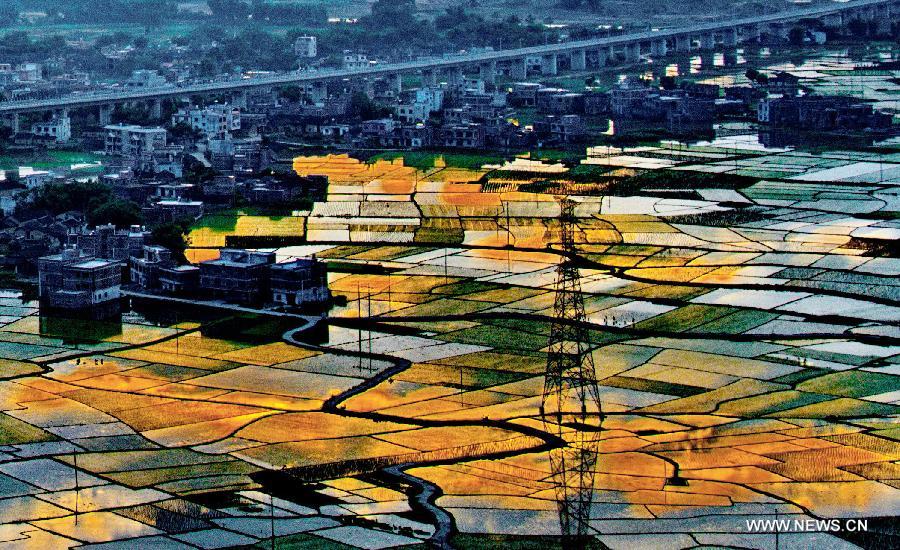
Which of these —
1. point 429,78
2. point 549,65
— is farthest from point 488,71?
point 549,65

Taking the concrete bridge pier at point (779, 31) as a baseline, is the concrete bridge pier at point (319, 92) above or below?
below

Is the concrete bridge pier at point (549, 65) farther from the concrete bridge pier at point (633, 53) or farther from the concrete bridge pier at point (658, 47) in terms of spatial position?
the concrete bridge pier at point (658, 47)

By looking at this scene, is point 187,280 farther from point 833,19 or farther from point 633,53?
point 833,19

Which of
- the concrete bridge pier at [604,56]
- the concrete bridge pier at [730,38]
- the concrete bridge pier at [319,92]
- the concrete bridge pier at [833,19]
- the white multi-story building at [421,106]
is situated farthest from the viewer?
the concrete bridge pier at [833,19]

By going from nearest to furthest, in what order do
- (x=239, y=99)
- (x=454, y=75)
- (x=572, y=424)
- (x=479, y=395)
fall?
(x=572, y=424), (x=479, y=395), (x=239, y=99), (x=454, y=75)

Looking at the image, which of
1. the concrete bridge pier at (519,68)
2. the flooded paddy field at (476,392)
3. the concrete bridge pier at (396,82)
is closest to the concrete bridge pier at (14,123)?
the concrete bridge pier at (396,82)

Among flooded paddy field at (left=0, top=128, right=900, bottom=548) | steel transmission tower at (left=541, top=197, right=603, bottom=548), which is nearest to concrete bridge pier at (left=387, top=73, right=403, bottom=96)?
flooded paddy field at (left=0, top=128, right=900, bottom=548)
